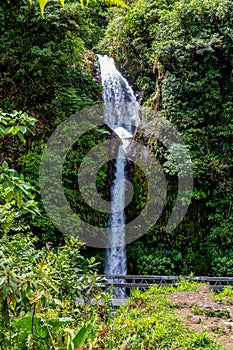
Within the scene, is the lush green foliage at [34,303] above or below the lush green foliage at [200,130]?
below

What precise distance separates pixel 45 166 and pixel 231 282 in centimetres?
578

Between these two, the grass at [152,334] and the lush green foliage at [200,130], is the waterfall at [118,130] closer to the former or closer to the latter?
the lush green foliage at [200,130]

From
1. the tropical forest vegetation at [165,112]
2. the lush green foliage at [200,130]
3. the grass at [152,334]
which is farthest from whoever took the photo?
the lush green foliage at [200,130]

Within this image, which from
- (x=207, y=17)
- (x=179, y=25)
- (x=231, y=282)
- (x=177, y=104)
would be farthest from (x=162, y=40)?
(x=231, y=282)

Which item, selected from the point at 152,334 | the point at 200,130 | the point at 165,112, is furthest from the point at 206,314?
the point at 165,112

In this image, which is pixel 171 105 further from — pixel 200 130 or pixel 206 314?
pixel 206 314

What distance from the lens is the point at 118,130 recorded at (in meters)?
12.5

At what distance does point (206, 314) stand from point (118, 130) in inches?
329

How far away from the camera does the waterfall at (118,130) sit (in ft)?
34.5

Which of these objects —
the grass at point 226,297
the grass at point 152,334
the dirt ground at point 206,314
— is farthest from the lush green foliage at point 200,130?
the grass at point 152,334

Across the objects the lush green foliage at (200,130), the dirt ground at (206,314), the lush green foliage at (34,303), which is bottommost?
the dirt ground at (206,314)

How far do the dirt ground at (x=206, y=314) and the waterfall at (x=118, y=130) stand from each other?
11.2 ft

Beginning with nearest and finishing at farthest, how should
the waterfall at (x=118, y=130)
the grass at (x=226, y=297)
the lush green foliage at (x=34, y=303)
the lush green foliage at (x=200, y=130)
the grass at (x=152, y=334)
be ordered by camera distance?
the lush green foliage at (x=34, y=303) < the grass at (x=152, y=334) < the grass at (x=226, y=297) < the lush green foliage at (x=200, y=130) < the waterfall at (x=118, y=130)

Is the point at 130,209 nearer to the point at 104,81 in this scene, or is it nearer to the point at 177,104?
the point at 177,104
